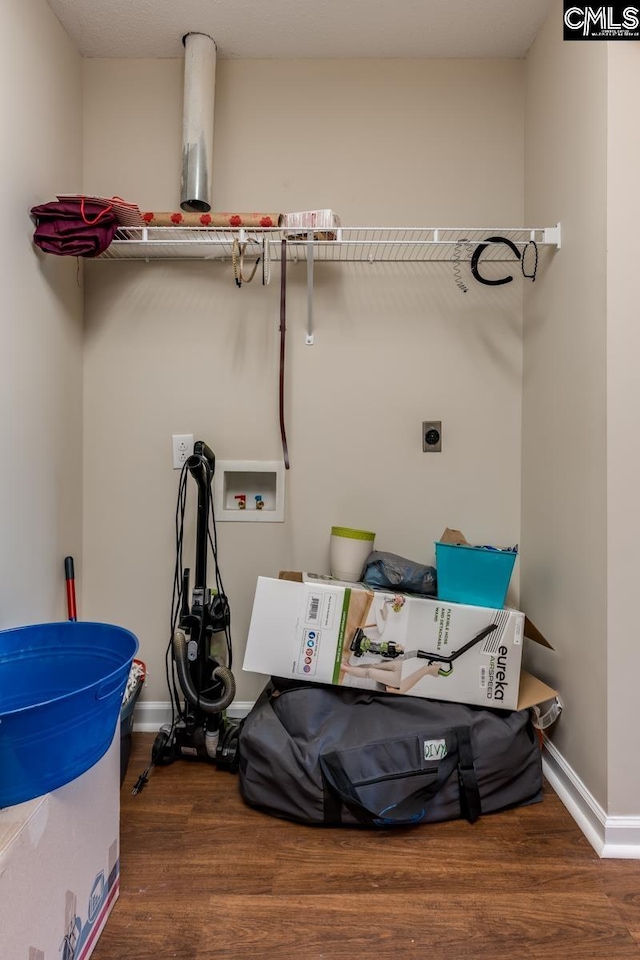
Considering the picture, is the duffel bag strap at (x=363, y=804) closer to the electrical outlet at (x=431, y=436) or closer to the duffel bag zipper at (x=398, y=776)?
the duffel bag zipper at (x=398, y=776)

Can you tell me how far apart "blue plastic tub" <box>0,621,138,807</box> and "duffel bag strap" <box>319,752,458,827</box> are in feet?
2.29

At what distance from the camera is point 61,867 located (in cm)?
104

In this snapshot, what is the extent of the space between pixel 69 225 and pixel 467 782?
2216 mm

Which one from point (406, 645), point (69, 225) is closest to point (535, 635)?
point (406, 645)

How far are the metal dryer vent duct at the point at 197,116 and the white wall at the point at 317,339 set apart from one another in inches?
4.7

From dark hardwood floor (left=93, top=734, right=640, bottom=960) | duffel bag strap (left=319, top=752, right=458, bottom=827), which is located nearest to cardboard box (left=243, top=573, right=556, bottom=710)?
duffel bag strap (left=319, top=752, right=458, bottom=827)

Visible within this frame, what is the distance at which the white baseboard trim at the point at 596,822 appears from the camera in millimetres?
1479

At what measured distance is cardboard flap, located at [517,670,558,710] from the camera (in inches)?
68.0

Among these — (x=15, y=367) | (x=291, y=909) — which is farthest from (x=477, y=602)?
(x=15, y=367)

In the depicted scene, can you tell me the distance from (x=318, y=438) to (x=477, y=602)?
0.89m

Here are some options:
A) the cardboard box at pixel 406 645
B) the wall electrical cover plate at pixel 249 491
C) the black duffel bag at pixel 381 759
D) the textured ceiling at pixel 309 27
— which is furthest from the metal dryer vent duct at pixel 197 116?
the black duffel bag at pixel 381 759

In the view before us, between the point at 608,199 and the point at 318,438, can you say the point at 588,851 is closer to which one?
the point at 318,438

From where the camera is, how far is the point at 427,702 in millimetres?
1719
